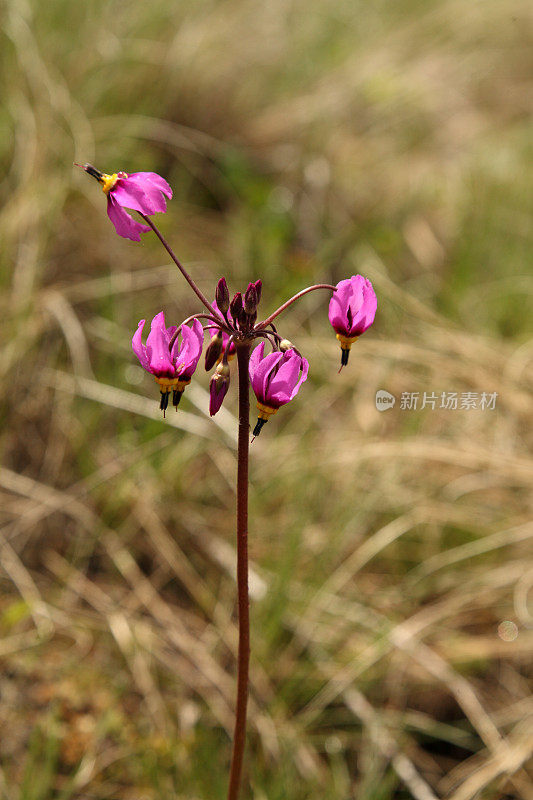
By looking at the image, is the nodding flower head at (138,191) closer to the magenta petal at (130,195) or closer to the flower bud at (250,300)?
the magenta petal at (130,195)

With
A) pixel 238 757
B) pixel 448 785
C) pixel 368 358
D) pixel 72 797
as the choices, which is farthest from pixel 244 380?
pixel 368 358

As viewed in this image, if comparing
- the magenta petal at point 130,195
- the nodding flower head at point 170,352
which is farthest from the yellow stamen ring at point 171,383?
the magenta petal at point 130,195

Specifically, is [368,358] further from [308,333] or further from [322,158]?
[322,158]

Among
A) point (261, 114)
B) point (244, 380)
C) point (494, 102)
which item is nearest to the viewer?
point (244, 380)

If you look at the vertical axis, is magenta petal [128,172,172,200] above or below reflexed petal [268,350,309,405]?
above

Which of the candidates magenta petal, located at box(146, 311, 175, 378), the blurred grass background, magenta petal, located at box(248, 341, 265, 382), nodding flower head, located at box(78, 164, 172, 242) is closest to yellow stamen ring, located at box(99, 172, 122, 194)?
nodding flower head, located at box(78, 164, 172, 242)

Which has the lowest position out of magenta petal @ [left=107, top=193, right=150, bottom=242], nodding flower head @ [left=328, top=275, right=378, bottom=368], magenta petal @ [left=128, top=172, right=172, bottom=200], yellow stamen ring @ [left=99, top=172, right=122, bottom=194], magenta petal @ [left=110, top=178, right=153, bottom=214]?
nodding flower head @ [left=328, top=275, right=378, bottom=368]

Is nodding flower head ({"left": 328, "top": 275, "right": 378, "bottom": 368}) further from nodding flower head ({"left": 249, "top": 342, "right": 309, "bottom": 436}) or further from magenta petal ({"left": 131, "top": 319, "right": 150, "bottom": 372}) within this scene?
magenta petal ({"left": 131, "top": 319, "right": 150, "bottom": 372})
